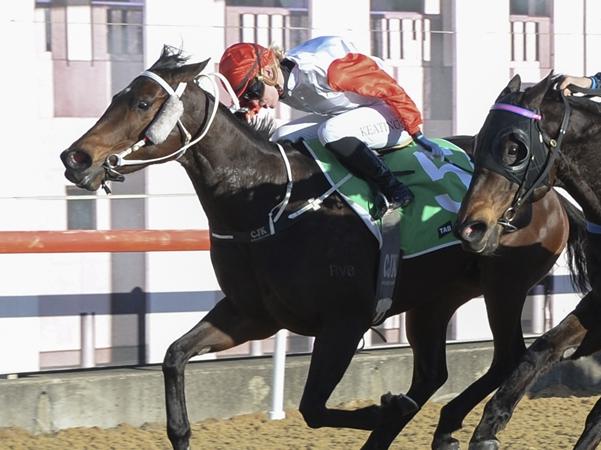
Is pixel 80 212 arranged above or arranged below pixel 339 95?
below

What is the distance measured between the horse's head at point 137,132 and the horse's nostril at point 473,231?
48.1 inches

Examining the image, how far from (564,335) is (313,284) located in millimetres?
952

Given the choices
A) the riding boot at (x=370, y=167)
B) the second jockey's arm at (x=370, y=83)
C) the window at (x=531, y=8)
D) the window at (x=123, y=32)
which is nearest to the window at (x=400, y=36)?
the window at (x=531, y=8)

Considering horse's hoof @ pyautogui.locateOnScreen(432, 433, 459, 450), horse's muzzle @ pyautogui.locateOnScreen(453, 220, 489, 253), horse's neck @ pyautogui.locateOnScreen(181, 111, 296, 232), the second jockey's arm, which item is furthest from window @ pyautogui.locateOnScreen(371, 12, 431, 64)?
horse's muzzle @ pyautogui.locateOnScreen(453, 220, 489, 253)

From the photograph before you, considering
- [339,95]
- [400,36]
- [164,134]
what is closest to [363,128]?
[339,95]

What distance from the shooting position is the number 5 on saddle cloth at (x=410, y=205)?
5336 millimetres

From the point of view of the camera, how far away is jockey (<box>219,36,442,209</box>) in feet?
17.5

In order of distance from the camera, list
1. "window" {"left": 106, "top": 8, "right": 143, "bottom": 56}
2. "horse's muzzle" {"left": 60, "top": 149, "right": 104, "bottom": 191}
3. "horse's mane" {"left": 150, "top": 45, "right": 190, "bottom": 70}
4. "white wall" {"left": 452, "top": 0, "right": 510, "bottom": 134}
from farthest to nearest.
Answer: "white wall" {"left": 452, "top": 0, "right": 510, "bottom": 134} < "window" {"left": 106, "top": 8, "right": 143, "bottom": 56} < "horse's mane" {"left": 150, "top": 45, "right": 190, "bottom": 70} < "horse's muzzle" {"left": 60, "top": 149, "right": 104, "bottom": 191}

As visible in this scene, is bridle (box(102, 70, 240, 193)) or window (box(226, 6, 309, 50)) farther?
window (box(226, 6, 309, 50))

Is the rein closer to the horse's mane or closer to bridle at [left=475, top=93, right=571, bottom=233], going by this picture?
bridle at [left=475, top=93, right=571, bottom=233]

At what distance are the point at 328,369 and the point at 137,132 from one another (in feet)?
3.68

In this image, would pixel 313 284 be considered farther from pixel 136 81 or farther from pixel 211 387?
pixel 211 387

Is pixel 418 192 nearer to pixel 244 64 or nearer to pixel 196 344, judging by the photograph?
pixel 244 64

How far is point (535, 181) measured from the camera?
449 centimetres
